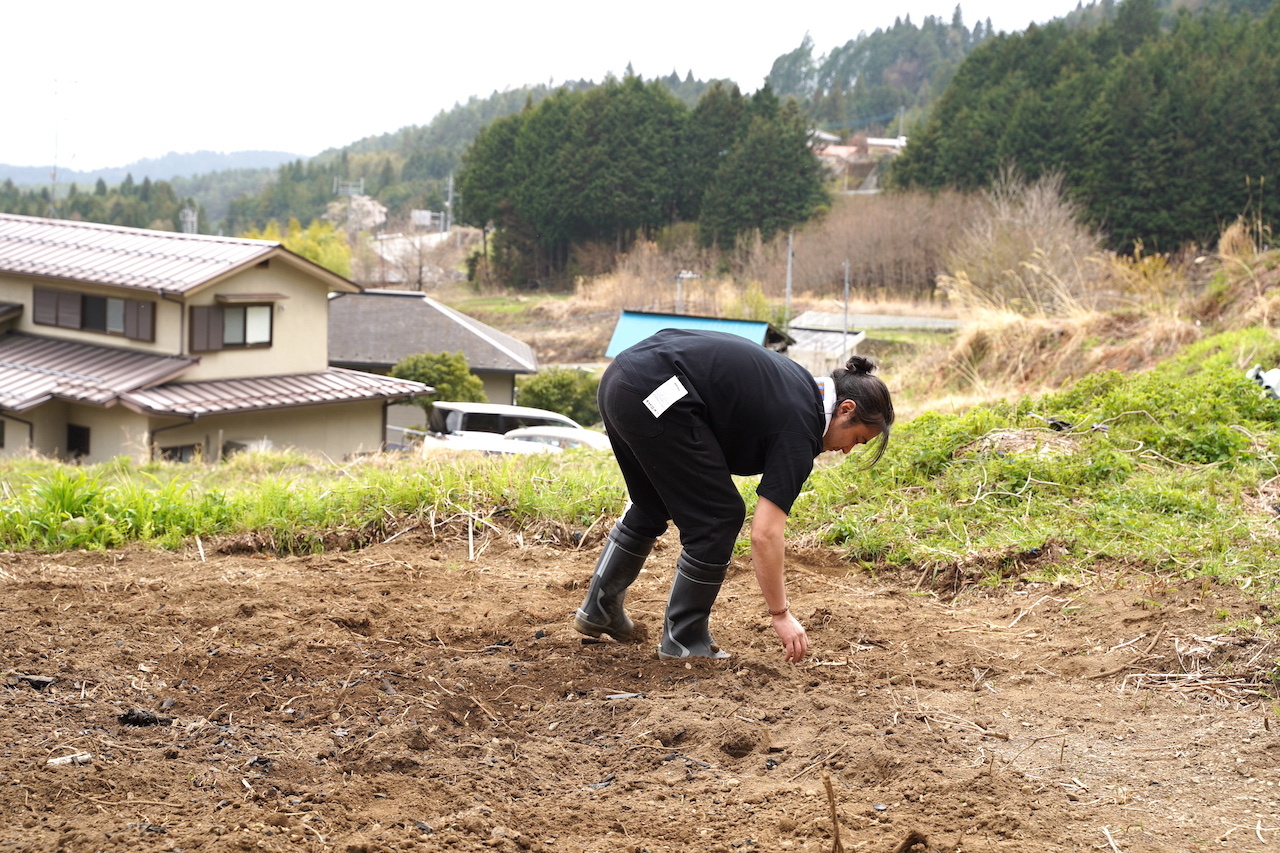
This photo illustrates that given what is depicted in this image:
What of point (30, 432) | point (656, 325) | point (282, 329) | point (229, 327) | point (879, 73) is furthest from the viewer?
point (879, 73)

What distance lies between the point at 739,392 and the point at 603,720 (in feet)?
3.35

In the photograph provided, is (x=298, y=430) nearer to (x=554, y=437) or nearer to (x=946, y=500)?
(x=554, y=437)

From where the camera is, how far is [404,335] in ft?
116

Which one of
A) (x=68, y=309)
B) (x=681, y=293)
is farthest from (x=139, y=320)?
(x=681, y=293)

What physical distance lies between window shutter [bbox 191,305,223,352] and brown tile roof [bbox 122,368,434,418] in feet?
2.58

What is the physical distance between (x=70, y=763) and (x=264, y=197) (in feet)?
356

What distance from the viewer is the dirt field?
7.74 feet

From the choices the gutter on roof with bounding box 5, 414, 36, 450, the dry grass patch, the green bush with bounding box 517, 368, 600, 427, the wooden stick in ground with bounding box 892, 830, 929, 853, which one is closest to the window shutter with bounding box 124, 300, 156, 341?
the gutter on roof with bounding box 5, 414, 36, 450

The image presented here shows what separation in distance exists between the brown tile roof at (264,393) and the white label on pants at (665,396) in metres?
20.8

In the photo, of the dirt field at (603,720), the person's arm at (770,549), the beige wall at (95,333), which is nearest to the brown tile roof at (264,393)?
the beige wall at (95,333)

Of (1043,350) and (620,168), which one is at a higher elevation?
(620,168)

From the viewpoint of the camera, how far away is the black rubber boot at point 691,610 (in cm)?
348

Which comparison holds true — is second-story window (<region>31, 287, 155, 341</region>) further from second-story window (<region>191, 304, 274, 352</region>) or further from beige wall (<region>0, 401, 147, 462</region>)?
beige wall (<region>0, 401, 147, 462</region>)

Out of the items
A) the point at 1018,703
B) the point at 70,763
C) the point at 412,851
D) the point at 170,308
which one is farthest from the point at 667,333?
the point at 170,308
